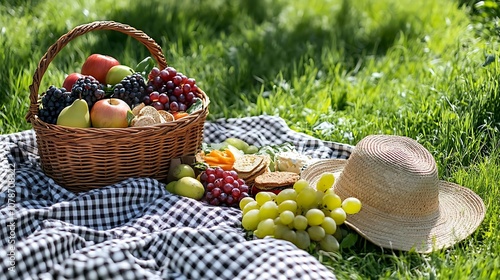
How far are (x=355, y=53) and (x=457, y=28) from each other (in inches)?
35.9

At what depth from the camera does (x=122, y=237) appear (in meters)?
3.42

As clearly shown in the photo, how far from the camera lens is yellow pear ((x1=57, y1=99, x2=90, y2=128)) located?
3738mm

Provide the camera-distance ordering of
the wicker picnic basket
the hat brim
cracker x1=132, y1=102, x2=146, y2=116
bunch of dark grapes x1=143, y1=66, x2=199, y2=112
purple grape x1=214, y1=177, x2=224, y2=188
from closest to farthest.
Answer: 1. the hat brim
2. the wicker picnic basket
3. purple grape x1=214, y1=177, x2=224, y2=188
4. cracker x1=132, y1=102, x2=146, y2=116
5. bunch of dark grapes x1=143, y1=66, x2=199, y2=112

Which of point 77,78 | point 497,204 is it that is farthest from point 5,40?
→ point 497,204

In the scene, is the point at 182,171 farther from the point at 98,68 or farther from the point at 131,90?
the point at 98,68

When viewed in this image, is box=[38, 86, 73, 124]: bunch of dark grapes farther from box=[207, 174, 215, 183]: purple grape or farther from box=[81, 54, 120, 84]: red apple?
box=[207, 174, 215, 183]: purple grape

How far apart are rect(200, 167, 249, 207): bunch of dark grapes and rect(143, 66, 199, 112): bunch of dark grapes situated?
18.2 inches

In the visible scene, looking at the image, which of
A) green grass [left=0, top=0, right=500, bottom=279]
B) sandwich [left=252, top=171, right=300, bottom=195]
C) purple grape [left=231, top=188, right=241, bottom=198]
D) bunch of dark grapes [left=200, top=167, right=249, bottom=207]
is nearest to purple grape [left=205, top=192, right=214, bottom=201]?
bunch of dark grapes [left=200, top=167, right=249, bottom=207]

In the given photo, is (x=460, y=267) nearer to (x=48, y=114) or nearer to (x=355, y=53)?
(x=48, y=114)

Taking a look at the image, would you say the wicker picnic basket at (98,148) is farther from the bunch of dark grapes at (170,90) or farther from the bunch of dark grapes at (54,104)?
the bunch of dark grapes at (170,90)

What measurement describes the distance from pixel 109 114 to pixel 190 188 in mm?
572

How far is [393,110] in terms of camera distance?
196 inches

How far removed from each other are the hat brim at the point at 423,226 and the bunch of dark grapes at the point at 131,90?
1276 millimetres

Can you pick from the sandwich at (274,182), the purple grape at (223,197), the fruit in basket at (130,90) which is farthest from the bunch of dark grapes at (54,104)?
the sandwich at (274,182)
